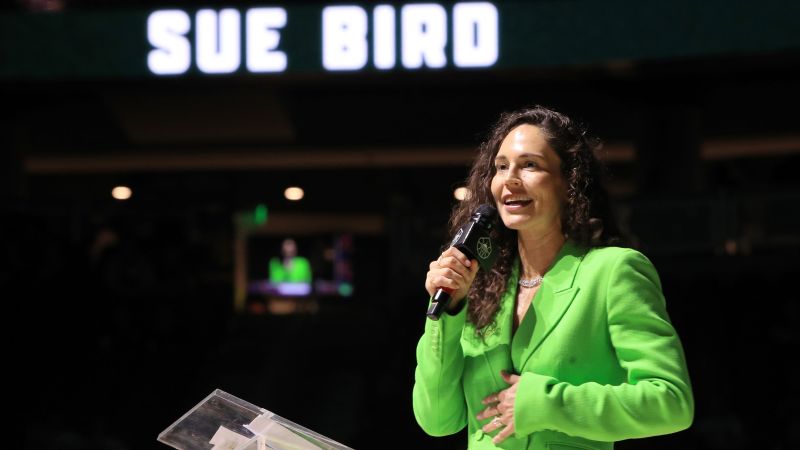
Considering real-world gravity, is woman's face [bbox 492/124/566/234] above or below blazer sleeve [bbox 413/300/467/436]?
above

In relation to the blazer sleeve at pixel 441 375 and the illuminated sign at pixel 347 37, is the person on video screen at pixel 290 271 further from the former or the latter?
the blazer sleeve at pixel 441 375

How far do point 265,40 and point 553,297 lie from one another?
15.0 feet

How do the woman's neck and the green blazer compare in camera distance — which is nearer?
the green blazer

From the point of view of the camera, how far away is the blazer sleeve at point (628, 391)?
156 centimetres

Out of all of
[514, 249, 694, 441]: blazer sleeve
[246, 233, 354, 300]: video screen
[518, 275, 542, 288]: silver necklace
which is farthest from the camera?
[246, 233, 354, 300]: video screen

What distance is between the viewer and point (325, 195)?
8203mm

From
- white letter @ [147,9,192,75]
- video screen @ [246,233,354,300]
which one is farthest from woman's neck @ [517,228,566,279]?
video screen @ [246,233,354,300]

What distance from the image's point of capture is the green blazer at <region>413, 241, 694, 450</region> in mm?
1566

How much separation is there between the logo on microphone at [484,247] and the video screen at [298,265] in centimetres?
660

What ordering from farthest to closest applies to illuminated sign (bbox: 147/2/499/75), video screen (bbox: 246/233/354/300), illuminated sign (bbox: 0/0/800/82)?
1. video screen (bbox: 246/233/354/300)
2. illuminated sign (bbox: 147/2/499/75)
3. illuminated sign (bbox: 0/0/800/82)

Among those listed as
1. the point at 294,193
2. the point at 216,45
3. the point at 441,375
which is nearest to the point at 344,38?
the point at 216,45

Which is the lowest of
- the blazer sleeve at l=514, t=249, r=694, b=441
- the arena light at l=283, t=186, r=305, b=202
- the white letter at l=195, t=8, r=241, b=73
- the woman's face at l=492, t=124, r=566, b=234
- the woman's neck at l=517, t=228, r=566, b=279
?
the arena light at l=283, t=186, r=305, b=202

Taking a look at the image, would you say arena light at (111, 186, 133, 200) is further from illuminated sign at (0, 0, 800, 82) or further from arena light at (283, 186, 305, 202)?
illuminated sign at (0, 0, 800, 82)

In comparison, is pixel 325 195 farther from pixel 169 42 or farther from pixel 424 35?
pixel 424 35
